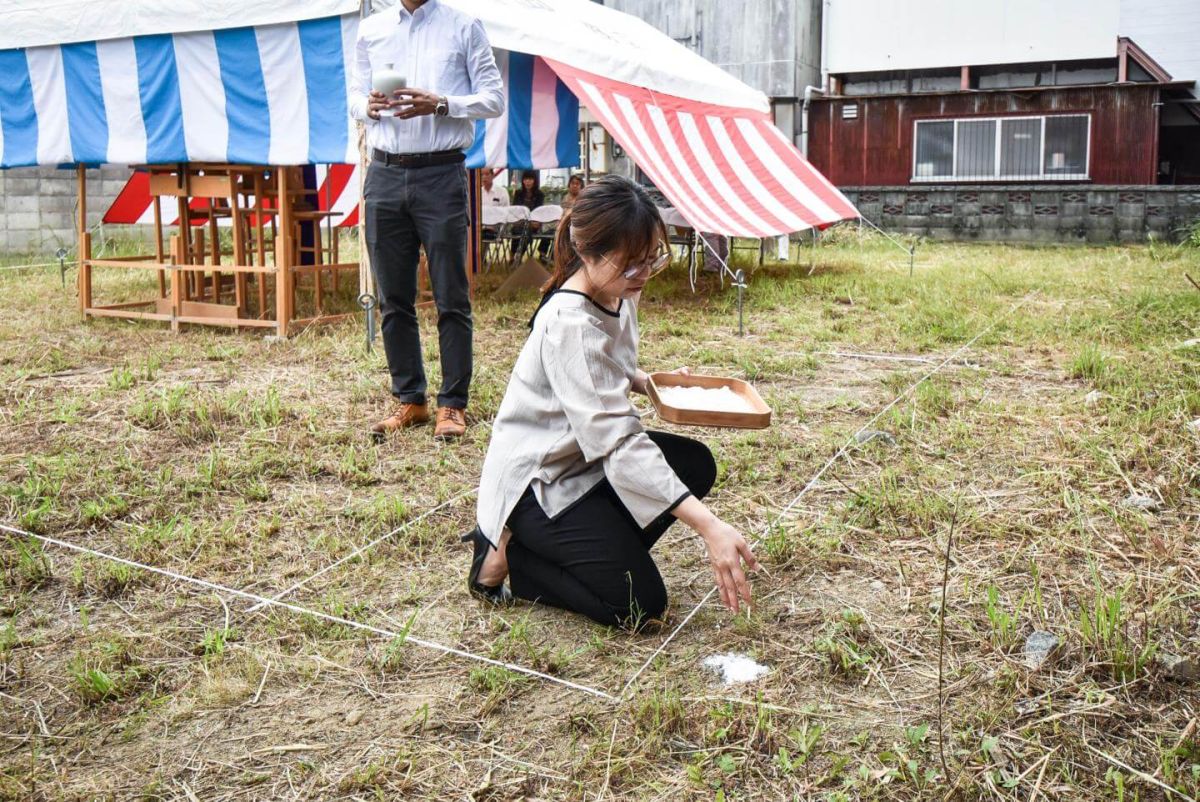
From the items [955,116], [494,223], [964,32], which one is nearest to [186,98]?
[494,223]

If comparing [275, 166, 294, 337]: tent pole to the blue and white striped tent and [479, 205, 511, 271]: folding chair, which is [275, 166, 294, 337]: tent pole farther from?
[479, 205, 511, 271]: folding chair

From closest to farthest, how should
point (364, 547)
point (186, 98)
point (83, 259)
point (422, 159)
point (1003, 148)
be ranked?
point (364, 547) < point (422, 159) < point (186, 98) < point (83, 259) < point (1003, 148)

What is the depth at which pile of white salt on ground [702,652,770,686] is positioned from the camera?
75.3 inches

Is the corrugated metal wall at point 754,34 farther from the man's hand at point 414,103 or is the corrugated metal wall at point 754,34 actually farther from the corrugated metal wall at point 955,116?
the man's hand at point 414,103

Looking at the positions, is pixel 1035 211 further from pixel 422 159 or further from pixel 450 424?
pixel 450 424

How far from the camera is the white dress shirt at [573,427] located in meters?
1.96

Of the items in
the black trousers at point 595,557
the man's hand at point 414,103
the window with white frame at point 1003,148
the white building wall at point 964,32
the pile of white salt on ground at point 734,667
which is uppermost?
the white building wall at point 964,32

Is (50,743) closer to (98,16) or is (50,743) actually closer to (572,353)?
(572,353)

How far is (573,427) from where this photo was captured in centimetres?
201

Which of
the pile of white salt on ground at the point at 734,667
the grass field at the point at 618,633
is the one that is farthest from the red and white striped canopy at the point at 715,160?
the pile of white salt on ground at the point at 734,667

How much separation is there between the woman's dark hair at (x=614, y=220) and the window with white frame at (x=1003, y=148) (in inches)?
551

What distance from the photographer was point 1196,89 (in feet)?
46.8

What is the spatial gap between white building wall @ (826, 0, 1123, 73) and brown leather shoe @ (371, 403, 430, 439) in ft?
43.1

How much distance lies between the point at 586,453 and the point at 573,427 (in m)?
0.05
